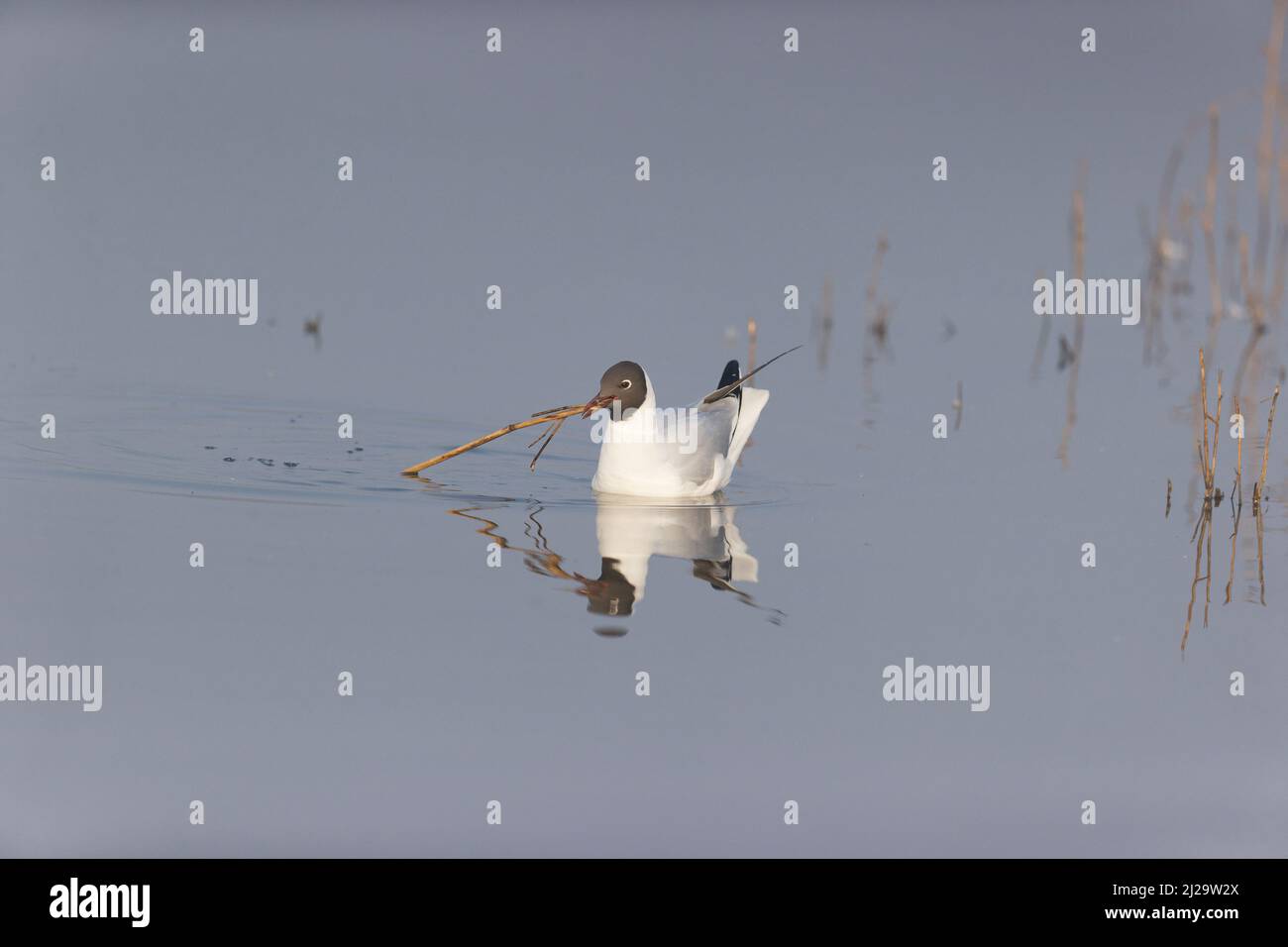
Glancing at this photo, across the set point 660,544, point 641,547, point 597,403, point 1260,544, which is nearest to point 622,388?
point 597,403

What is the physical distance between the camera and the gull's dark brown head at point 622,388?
11383 millimetres

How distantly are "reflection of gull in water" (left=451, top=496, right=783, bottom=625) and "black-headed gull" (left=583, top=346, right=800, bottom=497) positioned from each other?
0.40 feet

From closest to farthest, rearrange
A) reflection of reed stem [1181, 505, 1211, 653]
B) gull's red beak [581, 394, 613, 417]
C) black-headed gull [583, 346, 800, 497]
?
reflection of reed stem [1181, 505, 1211, 653] < black-headed gull [583, 346, 800, 497] < gull's red beak [581, 394, 613, 417]

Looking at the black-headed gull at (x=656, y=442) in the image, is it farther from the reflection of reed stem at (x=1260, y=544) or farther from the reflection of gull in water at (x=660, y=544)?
the reflection of reed stem at (x=1260, y=544)

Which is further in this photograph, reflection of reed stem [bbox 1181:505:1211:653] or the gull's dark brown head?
the gull's dark brown head

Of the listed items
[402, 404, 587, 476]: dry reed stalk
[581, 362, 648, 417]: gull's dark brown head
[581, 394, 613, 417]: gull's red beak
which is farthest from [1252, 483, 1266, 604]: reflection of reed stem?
[402, 404, 587, 476]: dry reed stalk

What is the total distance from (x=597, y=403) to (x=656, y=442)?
0.51 meters

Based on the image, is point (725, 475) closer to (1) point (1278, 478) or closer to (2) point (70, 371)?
(1) point (1278, 478)

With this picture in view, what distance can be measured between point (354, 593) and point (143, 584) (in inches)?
42.8

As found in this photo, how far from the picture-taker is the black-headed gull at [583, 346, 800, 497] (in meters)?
11.0

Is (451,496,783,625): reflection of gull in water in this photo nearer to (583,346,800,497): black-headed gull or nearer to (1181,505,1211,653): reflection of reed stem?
(583,346,800,497): black-headed gull

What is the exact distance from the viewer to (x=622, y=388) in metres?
11.4

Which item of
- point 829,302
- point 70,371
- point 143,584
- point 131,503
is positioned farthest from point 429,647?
point 829,302

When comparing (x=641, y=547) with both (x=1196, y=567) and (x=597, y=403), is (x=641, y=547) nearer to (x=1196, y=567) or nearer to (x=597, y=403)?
(x=597, y=403)
